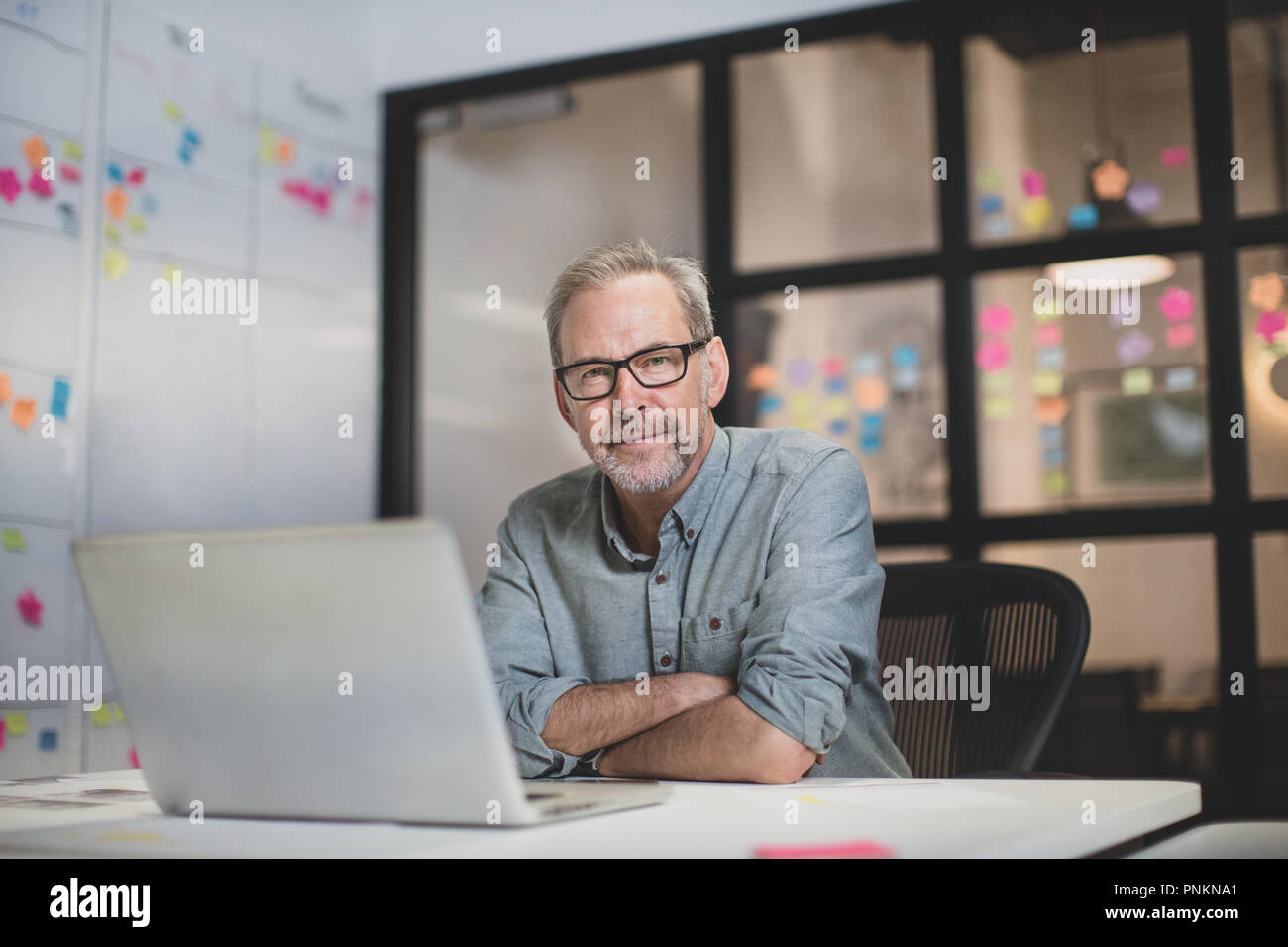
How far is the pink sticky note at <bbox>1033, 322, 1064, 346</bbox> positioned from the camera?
11.2 ft

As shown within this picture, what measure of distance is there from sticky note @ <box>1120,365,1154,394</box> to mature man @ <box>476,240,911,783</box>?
173 centimetres

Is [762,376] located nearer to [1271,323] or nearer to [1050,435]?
[1050,435]

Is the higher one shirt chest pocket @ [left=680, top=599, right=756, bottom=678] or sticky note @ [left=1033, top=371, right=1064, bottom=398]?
sticky note @ [left=1033, top=371, right=1064, bottom=398]

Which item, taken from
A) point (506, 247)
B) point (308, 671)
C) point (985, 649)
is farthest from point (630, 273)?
point (506, 247)

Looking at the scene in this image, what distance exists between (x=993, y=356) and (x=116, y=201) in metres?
2.32

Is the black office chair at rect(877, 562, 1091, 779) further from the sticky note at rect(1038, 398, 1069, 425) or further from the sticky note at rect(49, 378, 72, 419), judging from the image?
the sticky note at rect(49, 378, 72, 419)

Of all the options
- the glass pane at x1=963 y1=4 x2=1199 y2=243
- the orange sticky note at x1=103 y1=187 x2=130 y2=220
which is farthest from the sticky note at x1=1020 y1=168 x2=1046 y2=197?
the orange sticky note at x1=103 y1=187 x2=130 y2=220

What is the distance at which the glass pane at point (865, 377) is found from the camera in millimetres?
3549

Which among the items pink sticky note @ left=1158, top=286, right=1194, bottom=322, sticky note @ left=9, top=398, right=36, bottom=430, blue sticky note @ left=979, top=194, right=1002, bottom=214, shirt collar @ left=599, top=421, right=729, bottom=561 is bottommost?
shirt collar @ left=599, top=421, right=729, bottom=561

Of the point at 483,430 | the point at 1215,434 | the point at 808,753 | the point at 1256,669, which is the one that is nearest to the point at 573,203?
the point at 483,430

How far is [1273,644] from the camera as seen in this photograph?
3.14m

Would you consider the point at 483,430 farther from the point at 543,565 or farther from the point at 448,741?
the point at 448,741
